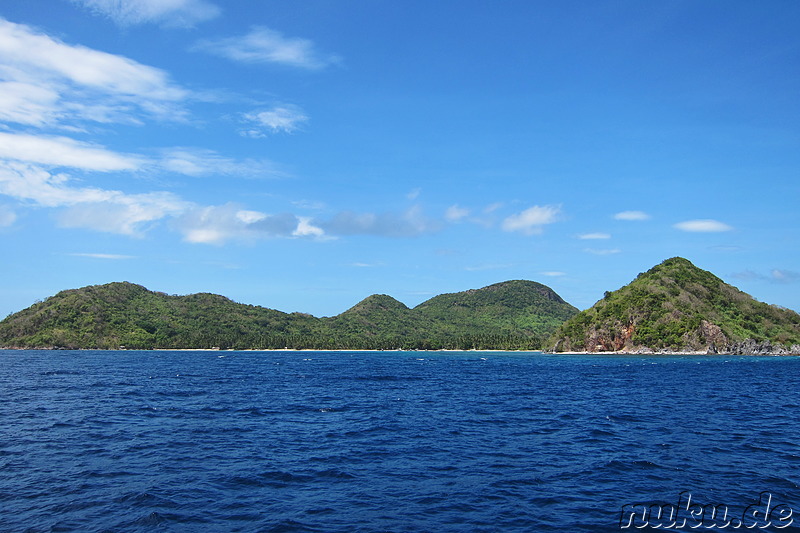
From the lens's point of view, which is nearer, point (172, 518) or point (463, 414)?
point (172, 518)

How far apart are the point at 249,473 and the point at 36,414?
3699cm

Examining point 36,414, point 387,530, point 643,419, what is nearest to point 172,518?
point 387,530

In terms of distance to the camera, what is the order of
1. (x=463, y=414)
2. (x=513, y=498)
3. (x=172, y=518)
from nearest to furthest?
(x=172, y=518) < (x=513, y=498) < (x=463, y=414)

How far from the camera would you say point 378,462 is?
3350 centimetres

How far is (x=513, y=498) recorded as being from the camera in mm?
25875

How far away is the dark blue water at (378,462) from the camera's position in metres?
23.6

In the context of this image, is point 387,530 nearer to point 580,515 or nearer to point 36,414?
point 580,515

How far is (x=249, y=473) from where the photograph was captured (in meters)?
30.6

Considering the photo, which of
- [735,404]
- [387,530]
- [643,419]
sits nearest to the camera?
[387,530]

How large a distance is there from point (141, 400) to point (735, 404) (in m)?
74.6

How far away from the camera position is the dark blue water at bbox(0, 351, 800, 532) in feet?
77.4

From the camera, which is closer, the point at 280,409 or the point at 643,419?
the point at 643,419

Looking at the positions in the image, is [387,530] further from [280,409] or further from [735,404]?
[735,404]

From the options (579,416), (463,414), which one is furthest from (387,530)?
(579,416)
